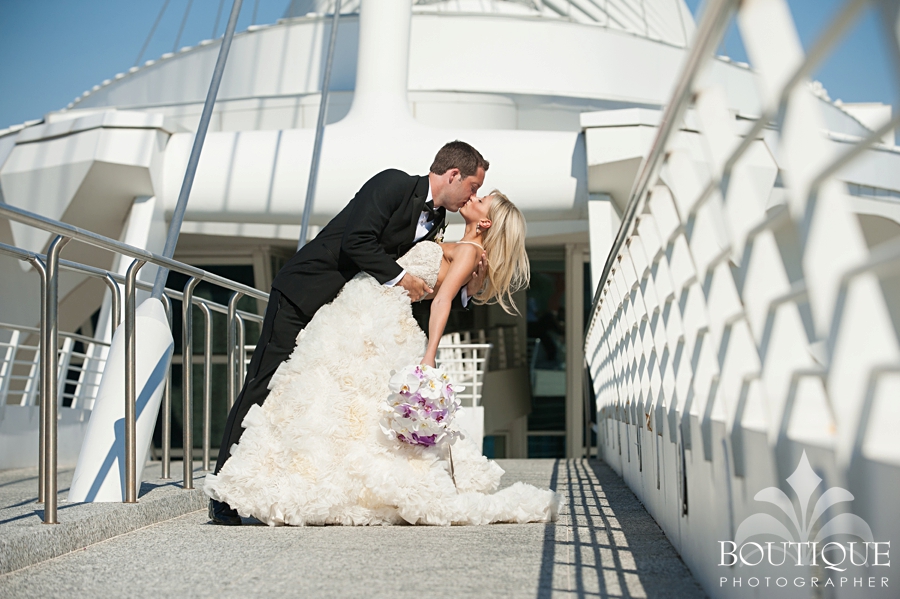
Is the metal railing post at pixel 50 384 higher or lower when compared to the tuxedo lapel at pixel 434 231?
lower

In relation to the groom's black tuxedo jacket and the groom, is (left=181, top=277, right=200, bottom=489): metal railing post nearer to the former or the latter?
the groom

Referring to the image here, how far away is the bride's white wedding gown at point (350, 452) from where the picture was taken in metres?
3.03

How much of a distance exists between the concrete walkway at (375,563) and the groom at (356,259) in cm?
65

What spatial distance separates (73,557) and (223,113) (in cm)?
1040

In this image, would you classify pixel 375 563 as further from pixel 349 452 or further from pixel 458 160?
pixel 458 160

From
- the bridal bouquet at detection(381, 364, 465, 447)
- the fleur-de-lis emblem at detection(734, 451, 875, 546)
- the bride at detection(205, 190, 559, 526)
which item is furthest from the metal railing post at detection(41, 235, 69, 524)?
the fleur-de-lis emblem at detection(734, 451, 875, 546)

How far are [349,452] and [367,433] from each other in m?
0.10

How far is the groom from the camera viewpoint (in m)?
3.30

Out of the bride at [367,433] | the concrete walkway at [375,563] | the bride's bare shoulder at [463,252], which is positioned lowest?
the concrete walkway at [375,563]

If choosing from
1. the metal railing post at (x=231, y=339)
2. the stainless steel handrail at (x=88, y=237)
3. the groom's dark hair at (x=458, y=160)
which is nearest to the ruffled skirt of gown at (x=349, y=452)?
the groom's dark hair at (x=458, y=160)

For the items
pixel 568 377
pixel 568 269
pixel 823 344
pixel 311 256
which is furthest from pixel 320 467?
pixel 568 377

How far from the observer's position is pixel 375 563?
2160 mm

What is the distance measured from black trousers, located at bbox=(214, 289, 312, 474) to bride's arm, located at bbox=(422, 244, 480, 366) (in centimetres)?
50

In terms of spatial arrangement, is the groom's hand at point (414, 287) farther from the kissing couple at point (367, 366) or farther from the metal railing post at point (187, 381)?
the metal railing post at point (187, 381)
